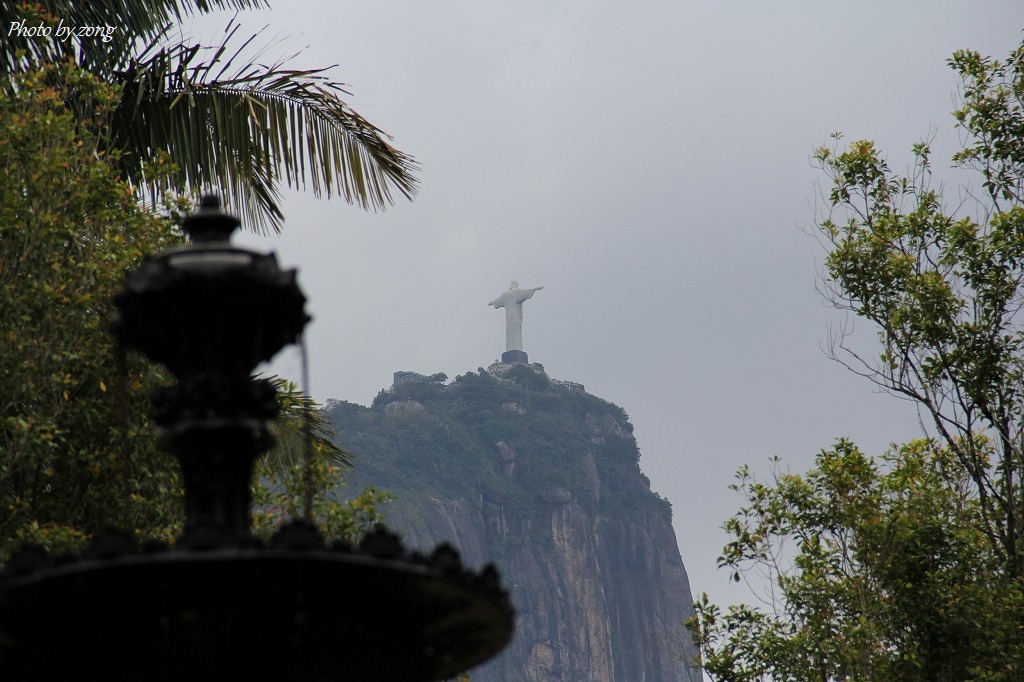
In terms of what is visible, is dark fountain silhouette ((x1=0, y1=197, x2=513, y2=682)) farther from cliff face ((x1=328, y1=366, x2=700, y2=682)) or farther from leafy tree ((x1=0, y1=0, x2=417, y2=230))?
cliff face ((x1=328, y1=366, x2=700, y2=682))

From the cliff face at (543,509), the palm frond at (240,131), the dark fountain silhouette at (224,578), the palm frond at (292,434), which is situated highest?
the cliff face at (543,509)

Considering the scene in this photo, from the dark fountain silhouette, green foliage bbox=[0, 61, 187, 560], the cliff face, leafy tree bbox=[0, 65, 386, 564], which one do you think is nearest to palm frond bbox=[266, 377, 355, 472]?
leafy tree bbox=[0, 65, 386, 564]

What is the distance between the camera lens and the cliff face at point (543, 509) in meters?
167

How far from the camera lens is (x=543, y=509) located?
178625 mm

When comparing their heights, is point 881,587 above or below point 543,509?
below

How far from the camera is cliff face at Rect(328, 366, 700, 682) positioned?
549ft

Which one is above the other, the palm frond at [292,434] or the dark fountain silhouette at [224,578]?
the palm frond at [292,434]

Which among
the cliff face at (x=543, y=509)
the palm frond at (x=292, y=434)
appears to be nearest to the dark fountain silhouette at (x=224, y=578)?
the palm frond at (x=292, y=434)

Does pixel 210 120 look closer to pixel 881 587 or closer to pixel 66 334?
pixel 66 334

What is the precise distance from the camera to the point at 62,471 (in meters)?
10.5

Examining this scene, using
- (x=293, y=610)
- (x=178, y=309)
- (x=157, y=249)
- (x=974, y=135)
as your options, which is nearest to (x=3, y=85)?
(x=157, y=249)

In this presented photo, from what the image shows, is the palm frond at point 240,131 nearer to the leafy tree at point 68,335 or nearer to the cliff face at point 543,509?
the leafy tree at point 68,335

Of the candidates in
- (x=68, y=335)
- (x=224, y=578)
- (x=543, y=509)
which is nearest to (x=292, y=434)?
(x=68, y=335)

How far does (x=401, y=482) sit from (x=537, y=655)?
28.0 metres
